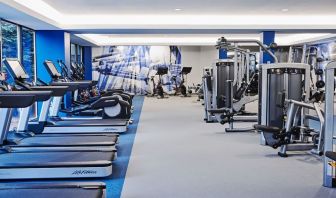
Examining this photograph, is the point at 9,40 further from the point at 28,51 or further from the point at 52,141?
the point at 52,141

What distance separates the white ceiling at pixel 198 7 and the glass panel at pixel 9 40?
117 cm

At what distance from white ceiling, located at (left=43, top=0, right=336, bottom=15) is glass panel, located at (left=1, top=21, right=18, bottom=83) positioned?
117 centimetres

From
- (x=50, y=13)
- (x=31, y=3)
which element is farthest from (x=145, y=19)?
(x=31, y=3)

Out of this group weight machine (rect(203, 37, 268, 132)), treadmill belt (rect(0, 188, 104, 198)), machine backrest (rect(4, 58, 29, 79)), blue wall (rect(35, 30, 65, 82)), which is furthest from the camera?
blue wall (rect(35, 30, 65, 82))

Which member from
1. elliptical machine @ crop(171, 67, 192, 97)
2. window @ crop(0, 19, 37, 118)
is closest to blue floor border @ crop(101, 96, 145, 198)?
window @ crop(0, 19, 37, 118)

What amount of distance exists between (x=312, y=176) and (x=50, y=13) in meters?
6.87

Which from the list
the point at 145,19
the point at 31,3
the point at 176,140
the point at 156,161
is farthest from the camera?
the point at 145,19

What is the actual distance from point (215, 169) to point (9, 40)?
6.24 metres

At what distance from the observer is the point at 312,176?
161 inches

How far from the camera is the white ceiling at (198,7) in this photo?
7.72 meters

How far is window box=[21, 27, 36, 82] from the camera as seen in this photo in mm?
9266

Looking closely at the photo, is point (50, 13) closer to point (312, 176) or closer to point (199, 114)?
point (199, 114)

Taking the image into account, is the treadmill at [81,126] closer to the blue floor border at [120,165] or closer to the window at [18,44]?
the blue floor border at [120,165]

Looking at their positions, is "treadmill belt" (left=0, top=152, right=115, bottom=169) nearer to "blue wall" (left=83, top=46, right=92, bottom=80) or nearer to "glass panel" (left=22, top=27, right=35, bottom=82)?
"glass panel" (left=22, top=27, right=35, bottom=82)
